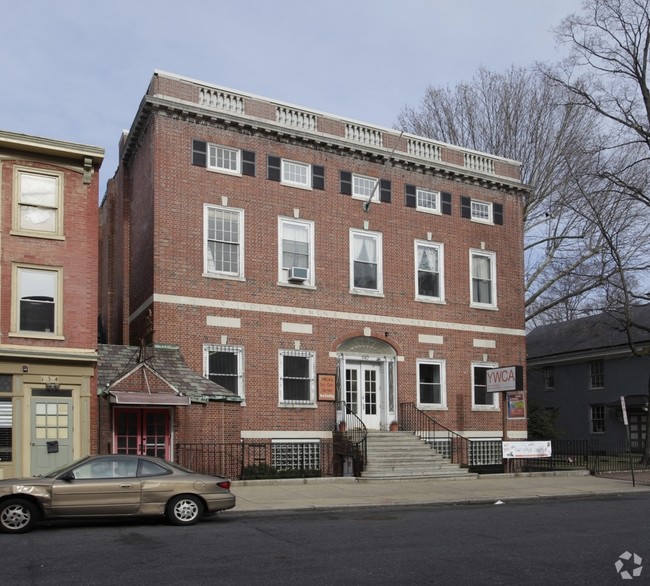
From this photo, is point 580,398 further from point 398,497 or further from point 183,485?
point 183,485

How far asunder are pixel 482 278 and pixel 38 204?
54.0ft

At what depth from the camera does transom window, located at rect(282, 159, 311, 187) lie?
27047 mm

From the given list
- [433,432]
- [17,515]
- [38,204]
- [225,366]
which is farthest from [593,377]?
[17,515]

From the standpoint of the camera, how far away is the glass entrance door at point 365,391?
91.0ft

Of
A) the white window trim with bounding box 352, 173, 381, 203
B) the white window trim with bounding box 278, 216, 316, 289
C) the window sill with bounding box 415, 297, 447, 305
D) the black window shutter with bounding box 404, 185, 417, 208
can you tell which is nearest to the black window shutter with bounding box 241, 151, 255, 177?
the white window trim with bounding box 278, 216, 316, 289

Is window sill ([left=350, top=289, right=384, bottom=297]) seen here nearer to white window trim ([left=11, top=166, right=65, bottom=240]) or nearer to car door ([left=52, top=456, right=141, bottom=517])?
white window trim ([left=11, top=166, right=65, bottom=240])

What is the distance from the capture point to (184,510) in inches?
569

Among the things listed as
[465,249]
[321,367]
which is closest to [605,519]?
[321,367]

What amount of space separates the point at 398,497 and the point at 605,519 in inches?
219

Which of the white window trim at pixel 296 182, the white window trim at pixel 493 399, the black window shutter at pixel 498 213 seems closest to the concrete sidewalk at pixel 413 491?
the white window trim at pixel 493 399

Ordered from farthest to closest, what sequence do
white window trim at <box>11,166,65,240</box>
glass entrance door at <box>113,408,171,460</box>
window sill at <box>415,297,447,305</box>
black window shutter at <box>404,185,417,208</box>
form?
black window shutter at <box>404,185,417,208</box> < window sill at <box>415,297,447,305</box> < glass entrance door at <box>113,408,171,460</box> < white window trim at <box>11,166,65,240</box>

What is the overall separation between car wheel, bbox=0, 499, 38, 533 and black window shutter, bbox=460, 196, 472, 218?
819 inches

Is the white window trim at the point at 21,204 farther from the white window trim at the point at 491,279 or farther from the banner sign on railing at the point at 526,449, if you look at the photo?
the white window trim at the point at 491,279

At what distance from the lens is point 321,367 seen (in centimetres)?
2681
